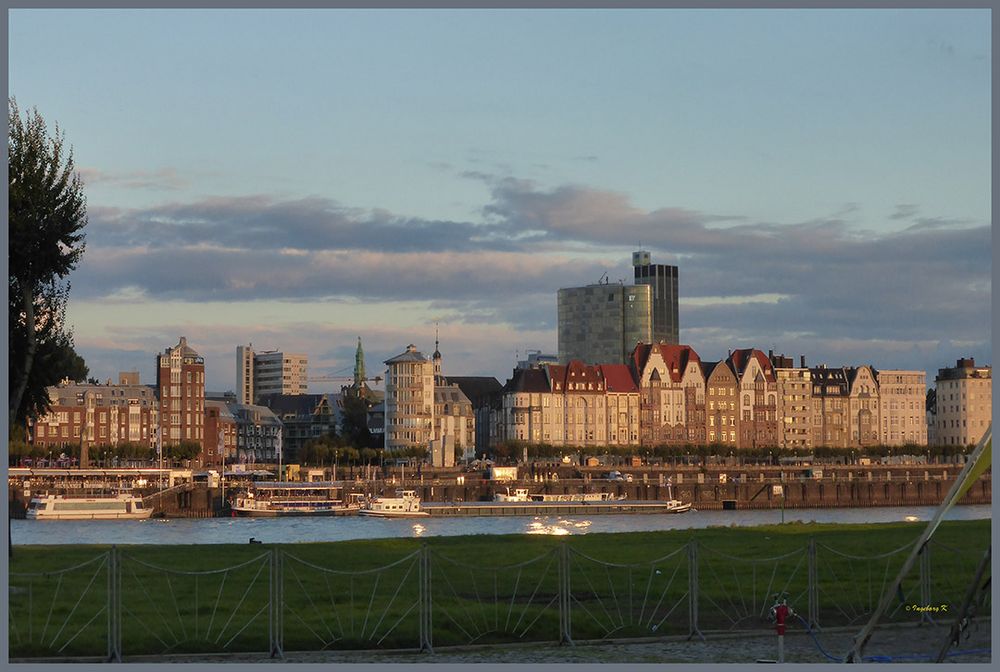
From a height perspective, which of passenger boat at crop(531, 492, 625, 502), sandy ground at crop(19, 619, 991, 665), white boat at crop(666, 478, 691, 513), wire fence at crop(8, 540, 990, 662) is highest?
wire fence at crop(8, 540, 990, 662)

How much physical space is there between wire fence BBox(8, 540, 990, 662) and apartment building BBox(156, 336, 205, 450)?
110451mm

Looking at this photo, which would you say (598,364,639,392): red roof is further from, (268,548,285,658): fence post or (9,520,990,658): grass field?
(268,548,285,658): fence post

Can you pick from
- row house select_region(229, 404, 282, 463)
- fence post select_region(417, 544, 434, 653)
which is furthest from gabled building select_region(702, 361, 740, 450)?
fence post select_region(417, 544, 434, 653)

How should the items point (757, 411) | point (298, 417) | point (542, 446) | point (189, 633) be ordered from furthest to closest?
point (298, 417) < point (757, 411) < point (542, 446) < point (189, 633)

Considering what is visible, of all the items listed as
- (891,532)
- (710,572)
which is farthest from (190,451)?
(710,572)

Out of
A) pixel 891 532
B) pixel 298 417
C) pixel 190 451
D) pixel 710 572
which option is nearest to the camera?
pixel 710 572

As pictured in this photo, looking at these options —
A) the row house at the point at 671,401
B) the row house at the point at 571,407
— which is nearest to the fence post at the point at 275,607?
the row house at the point at 571,407

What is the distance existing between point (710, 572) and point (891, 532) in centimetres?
1451

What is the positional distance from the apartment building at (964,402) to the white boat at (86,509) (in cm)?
9839

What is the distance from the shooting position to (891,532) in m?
42.1

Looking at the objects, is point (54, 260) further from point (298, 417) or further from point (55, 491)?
point (298, 417)

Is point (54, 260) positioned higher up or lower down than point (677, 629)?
higher up

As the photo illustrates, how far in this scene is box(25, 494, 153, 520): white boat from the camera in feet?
312

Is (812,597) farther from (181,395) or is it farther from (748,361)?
(748,361)
